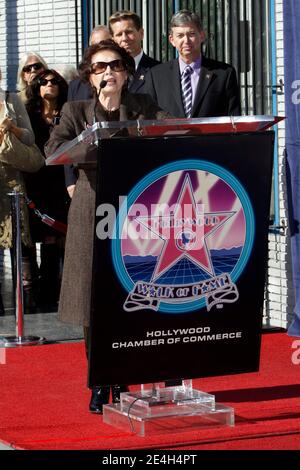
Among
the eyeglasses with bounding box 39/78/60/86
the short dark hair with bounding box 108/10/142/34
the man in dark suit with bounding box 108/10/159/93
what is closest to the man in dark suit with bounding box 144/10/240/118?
the man in dark suit with bounding box 108/10/159/93

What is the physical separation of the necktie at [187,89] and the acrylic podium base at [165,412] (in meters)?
3.30

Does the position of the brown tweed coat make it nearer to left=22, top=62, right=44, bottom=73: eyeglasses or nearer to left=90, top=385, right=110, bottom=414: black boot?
left=90, top=385, right=110, bottom=414: black boot

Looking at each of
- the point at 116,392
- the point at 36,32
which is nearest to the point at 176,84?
the point at 116,392

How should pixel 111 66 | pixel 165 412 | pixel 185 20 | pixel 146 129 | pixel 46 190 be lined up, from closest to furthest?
pixel 146 129 → pixel 165 412 → pixel 111 66 → pixel 185 20 → pixel 46 190

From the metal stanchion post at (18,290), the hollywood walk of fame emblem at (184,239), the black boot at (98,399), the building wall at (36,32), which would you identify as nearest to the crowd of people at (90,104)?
the black boot at (98,399)

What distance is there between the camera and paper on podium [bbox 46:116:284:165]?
6867 millimetres

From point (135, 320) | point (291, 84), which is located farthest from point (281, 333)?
point (135, 320)

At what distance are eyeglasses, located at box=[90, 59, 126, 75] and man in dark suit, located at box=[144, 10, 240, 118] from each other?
2592 millimetres

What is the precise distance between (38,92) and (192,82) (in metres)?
2.46

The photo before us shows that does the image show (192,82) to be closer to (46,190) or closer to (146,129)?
(46,190)

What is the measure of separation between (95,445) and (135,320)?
0.68 m

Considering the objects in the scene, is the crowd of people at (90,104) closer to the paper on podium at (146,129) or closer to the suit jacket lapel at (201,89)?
the suit jacket lapel at (201,89)

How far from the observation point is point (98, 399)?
7691 mm
